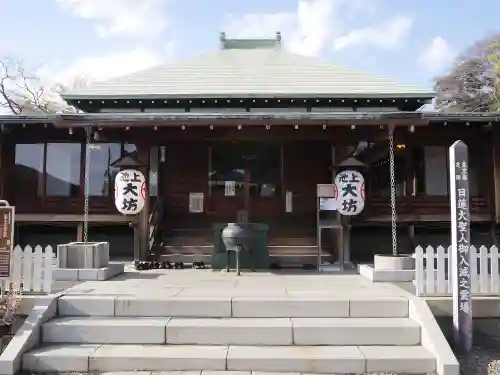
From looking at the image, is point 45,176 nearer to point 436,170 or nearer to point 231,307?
point 231,307

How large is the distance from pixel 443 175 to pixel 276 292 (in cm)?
727

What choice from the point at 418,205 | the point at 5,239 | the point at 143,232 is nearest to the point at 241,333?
the point at 5,239

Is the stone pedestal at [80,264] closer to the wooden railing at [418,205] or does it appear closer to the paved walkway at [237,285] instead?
the paved walkway at [237,285]

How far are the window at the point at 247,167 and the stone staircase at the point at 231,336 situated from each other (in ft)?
20.9

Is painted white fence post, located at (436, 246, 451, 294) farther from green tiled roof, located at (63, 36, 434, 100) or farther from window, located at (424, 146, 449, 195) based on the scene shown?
green tiled roof, located at (63, 36, 434, 100)

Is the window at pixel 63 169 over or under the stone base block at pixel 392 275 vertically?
over

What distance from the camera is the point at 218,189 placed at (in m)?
12.3

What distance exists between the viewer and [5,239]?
6.07 metres

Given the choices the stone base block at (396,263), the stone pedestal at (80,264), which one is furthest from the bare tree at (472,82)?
the stone pedestal at (80,264)

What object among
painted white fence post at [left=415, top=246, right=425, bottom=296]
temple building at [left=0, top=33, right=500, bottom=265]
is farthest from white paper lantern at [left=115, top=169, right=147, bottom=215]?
painted white fence post at [left=415, top=246, right=425, bottom=296]

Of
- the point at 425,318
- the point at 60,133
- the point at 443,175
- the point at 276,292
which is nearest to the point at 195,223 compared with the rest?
the point at 60,133

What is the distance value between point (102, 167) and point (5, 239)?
6.12m

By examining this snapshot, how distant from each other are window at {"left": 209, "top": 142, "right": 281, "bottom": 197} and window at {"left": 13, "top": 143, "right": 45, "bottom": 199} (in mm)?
4561

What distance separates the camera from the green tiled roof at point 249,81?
12.2 m
